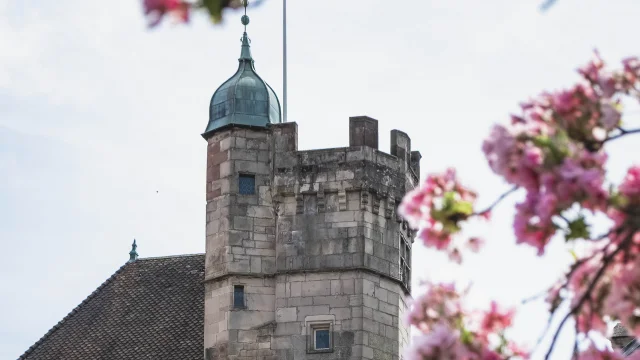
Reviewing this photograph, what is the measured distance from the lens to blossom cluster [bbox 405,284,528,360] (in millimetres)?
7746

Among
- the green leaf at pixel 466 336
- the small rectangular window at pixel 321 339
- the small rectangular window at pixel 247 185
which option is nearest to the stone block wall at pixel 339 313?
the small rectangular window at pixel 321 339

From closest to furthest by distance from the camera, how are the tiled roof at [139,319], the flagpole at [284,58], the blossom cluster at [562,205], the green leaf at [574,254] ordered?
1. the blossom cluster at [562,205]
2. the green leaf at [574,254]
3. the tiled roof at [139,319]
4. the flagpole at [284,58]

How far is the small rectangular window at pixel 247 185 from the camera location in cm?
2998

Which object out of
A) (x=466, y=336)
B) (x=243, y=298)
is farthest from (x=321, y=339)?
(x=466, y=336)

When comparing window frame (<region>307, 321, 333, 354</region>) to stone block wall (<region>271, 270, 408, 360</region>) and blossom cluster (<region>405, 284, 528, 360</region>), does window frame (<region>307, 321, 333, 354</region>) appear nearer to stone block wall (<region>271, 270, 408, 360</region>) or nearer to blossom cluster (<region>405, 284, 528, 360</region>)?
stone block wall (<region>271, 270, 408, 360</region>)

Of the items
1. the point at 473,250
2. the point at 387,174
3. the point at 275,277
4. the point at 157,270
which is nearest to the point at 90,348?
the point at 157,270

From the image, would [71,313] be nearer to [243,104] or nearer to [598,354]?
[243,104]

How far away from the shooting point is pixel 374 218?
96.5ft

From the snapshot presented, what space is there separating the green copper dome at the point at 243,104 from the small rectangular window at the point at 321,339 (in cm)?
431

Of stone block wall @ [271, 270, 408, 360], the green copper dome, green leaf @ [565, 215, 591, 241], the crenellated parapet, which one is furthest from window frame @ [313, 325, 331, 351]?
green leaf @ [565, 215, 591, 241]

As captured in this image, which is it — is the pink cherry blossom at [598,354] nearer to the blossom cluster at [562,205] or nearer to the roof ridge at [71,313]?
the blossom cluster at [562,205]

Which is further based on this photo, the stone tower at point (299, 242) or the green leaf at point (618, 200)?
the stone tower at point (299, 242)

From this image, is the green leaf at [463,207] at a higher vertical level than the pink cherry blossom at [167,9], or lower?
lower

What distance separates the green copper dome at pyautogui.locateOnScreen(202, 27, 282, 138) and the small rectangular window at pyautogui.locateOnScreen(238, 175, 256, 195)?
3.40 feet
